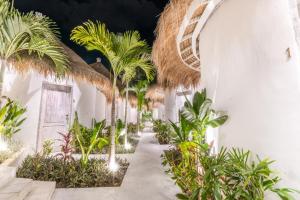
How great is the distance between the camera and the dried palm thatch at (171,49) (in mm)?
2981

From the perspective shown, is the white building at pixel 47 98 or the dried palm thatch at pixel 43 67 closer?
the dried palm thatch at pixel 43 67

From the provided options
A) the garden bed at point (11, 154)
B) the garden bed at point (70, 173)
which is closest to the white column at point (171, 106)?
the garden bed at point (70, 173)

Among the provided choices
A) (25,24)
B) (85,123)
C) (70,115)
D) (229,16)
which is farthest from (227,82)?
(85,123)

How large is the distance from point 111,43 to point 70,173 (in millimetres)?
3071

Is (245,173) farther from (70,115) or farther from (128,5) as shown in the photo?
(128,5)

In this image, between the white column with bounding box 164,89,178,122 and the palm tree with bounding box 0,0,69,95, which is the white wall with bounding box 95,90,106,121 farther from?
the palm tree with bounding box 0,0,69,95

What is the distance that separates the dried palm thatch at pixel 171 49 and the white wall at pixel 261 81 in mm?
726

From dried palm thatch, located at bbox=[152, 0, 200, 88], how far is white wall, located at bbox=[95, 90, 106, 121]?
6.02 metres

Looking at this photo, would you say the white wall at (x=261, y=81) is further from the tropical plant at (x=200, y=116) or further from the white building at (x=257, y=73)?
the tropical plant at (x=200, y=116)

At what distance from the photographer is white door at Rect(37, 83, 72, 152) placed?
579 cm

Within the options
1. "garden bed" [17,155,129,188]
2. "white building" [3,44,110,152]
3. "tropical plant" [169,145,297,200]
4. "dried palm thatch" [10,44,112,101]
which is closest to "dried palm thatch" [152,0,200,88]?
"tropical plant" [169,145,297,200]

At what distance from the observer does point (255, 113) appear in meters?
1.96

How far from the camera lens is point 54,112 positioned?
21.6ft

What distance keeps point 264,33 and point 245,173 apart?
4.79 ft
